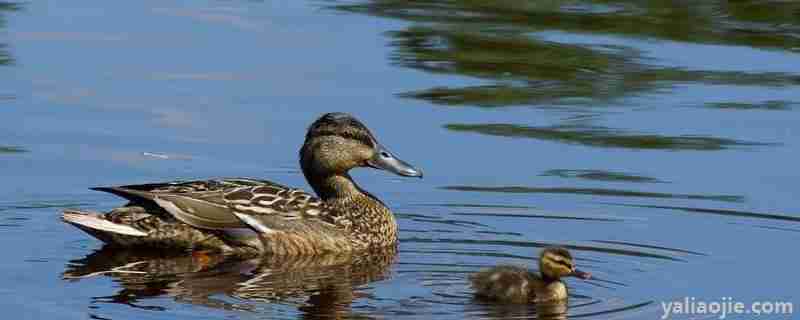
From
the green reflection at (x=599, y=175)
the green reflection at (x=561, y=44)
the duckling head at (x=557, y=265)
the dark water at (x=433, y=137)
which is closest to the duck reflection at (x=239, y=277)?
the dark water at (x=433, y=137)

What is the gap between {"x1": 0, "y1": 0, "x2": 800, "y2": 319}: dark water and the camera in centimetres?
1123

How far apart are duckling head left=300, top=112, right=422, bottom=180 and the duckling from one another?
244 centimetres

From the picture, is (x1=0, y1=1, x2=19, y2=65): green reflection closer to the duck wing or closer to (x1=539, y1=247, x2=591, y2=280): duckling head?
the duck wing

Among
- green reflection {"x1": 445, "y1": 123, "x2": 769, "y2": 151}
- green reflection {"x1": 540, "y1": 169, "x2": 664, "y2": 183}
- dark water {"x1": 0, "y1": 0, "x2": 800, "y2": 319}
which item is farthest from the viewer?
→ green reflection {"x1": 445, "y1": 123, "x2": 769, "y2": 151}

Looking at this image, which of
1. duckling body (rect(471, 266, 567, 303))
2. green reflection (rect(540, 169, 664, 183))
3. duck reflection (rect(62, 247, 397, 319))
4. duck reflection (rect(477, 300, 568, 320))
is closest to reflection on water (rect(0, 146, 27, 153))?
duck reflection (rect(62, 247, 397, 319))

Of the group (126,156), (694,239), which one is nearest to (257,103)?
(126,156)

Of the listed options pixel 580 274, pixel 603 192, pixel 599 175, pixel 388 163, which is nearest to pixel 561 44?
pixel 599 175

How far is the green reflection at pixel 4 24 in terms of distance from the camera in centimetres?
1711

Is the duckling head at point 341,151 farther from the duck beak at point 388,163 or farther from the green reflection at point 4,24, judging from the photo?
the green reflection at point 4,24

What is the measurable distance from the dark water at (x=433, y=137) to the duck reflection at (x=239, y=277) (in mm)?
32

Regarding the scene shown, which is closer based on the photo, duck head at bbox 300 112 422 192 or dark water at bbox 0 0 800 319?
dark water at bbox 0 0 800 319

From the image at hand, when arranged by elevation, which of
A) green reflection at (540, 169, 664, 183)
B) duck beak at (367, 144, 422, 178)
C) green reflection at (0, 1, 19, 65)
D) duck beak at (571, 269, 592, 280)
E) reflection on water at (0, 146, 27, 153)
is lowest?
green reflection at (540, 169, 664, 183)

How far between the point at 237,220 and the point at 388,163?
1.22 metres

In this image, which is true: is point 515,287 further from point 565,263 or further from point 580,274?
point 580,274
